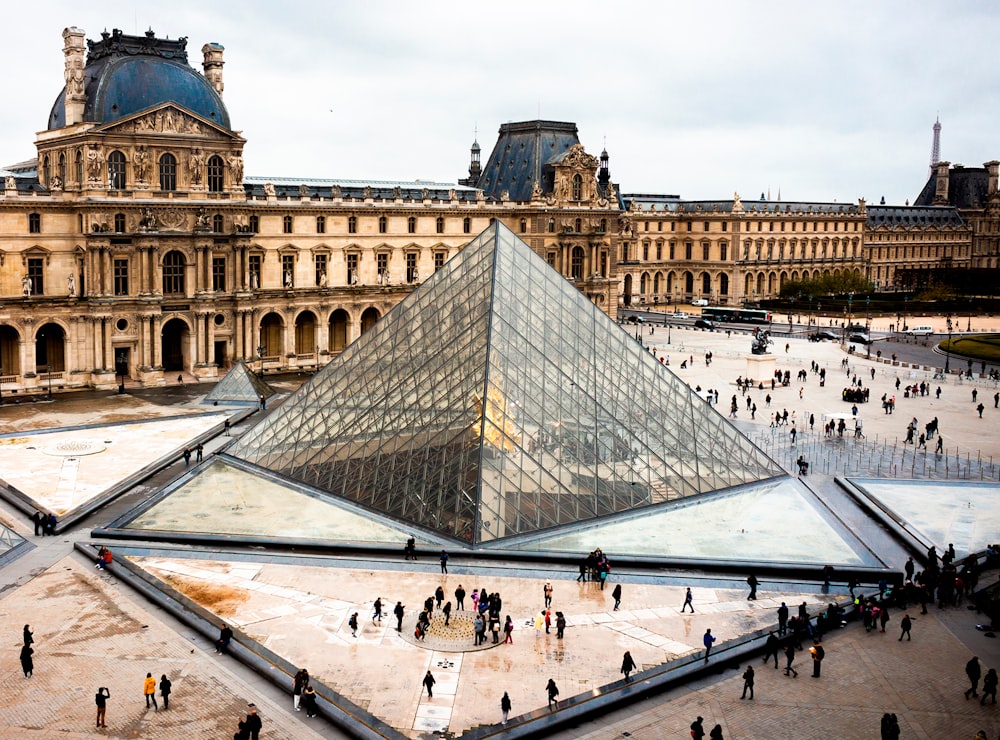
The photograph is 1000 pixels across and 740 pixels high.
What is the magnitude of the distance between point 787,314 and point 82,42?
201 ft

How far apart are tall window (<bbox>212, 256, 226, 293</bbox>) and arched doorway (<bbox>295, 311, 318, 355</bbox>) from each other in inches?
235

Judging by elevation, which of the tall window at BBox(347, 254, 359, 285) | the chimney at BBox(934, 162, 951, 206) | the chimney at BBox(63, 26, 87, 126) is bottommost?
the tall window at BBox(347, 254, 359, 285)

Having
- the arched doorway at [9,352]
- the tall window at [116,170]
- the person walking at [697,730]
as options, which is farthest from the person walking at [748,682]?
the arched doorway at [9,352]

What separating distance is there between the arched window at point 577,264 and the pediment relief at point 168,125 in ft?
82.5

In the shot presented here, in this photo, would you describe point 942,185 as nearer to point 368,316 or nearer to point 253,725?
point 368,316

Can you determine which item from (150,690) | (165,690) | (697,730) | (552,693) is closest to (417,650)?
(552,693)

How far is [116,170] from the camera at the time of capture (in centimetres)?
4772

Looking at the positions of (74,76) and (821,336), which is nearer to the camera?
(74,76)

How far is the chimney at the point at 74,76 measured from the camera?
4753cm

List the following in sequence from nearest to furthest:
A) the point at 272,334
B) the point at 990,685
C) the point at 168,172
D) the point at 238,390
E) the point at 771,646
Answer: the point at 990,685 → the point at 771,646 → the point at 238,390 → the point at 168,172 → the point at 272,334

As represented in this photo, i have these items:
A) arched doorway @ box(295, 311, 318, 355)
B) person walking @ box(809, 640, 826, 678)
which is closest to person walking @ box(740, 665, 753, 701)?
person walking @ box(809, 640, 826, 678)

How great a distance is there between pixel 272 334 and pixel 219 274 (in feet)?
17.5

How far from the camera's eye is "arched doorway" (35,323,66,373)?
48000mm

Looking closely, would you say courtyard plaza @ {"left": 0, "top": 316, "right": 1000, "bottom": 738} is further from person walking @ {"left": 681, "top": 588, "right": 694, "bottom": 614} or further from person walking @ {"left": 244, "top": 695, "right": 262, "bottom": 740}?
person walking @ {"left": 244, "top": 695, "right": 262, "bottom": 740}
